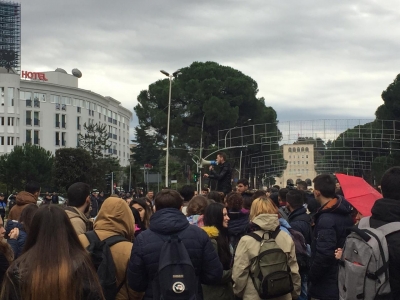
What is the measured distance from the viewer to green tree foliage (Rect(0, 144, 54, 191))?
2569 inches

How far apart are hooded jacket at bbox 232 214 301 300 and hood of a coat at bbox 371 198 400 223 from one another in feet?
4.21

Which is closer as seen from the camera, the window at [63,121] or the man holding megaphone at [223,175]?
the man holding megaphone at [223,175]

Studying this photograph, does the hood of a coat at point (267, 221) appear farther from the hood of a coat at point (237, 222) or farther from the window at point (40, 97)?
the window at point (40, 97)

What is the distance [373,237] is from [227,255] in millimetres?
2025

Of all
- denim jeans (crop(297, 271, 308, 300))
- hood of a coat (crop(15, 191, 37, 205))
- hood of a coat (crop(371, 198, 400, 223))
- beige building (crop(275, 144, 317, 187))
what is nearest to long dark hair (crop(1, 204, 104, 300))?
hood of a coat (crop(371, 198, 400, 223))

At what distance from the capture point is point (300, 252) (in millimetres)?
6777

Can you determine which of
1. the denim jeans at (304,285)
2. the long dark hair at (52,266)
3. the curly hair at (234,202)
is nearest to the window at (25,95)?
the curly hair at (234,202)

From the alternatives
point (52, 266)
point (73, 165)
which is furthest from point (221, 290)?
point (73, 165)

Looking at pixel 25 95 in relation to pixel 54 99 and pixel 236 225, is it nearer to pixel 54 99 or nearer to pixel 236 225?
pixel 54 99

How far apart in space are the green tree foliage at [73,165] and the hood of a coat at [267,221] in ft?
166

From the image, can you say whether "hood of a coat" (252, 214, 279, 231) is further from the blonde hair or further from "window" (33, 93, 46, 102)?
"window" (33, 93, 46, 102)

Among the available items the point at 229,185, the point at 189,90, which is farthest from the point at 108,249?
the point at 189,90

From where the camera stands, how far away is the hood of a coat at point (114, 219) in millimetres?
5191

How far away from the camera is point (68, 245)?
3201mm
